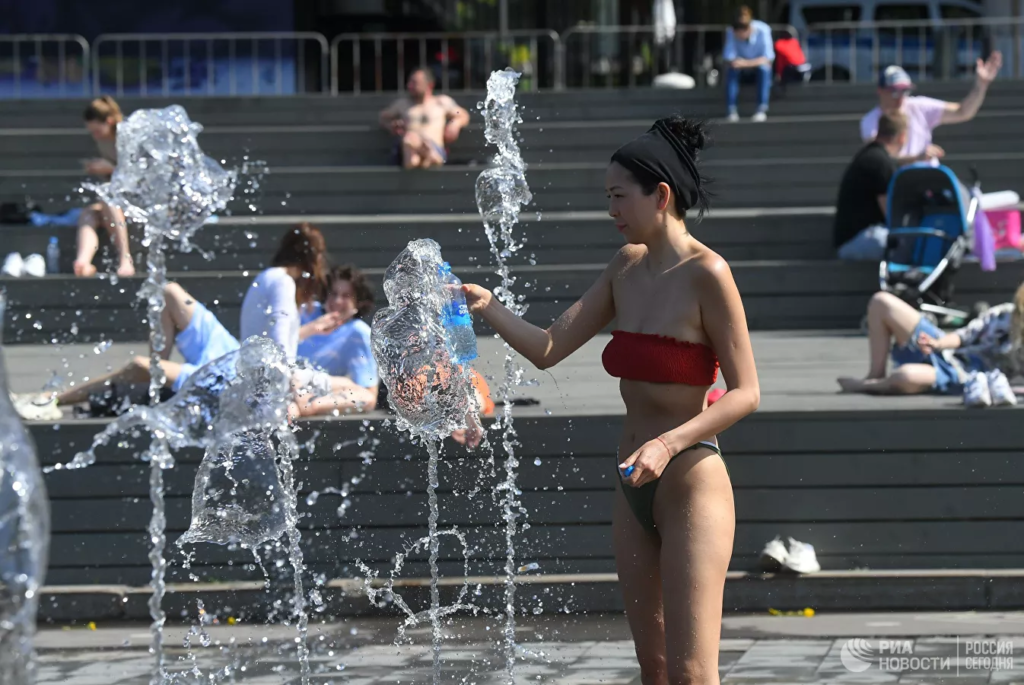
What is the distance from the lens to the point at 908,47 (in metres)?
16.3

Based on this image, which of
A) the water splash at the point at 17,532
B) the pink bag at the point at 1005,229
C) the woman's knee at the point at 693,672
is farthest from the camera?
the pink bag at the point at 1005,229

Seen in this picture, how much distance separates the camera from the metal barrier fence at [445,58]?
1669 centimetres

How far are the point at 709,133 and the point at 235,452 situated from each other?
3.18 m

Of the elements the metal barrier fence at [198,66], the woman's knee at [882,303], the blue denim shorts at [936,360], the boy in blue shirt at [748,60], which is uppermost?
the metal barrier fence at [198,66]

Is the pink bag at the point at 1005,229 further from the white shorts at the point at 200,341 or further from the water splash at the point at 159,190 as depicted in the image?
the white shorts at the point at 200,341

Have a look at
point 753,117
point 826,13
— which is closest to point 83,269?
point 753,117

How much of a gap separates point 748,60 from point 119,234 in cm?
640

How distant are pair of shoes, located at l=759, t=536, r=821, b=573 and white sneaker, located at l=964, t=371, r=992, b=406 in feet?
3.26

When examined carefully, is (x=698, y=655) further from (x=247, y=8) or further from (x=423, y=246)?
(x=247, y=8)

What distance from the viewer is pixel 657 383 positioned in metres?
4.10

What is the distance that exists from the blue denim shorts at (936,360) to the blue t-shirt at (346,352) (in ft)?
9.07

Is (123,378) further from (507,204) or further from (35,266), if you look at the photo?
(35,266)

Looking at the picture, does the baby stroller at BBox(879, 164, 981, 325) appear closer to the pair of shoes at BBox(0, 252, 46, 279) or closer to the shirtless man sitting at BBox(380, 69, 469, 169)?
the shirtless man sitting at BBox(380, 69, 469, 169)

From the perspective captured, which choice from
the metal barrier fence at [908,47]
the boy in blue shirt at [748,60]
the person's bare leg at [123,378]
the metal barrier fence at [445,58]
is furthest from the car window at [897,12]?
the person's bare leg at [123,378]
